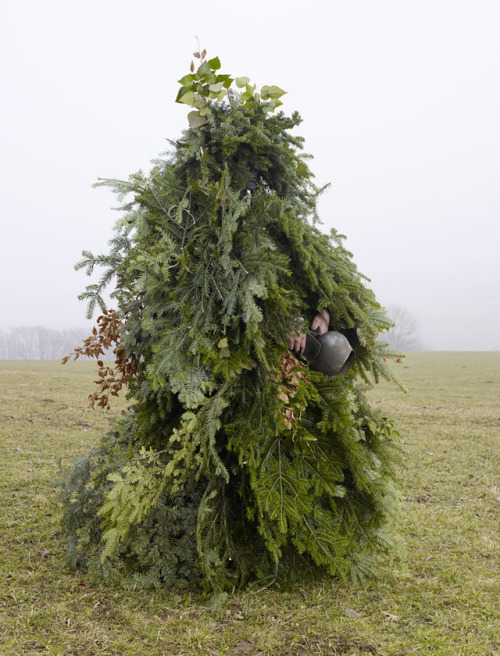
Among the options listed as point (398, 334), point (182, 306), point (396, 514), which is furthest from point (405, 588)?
point (398, 334)

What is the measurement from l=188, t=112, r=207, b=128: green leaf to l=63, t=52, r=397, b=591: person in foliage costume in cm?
1

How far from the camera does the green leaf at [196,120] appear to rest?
3708 millimetres

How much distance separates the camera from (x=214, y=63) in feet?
11.7

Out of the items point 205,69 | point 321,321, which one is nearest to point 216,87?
point 205,69

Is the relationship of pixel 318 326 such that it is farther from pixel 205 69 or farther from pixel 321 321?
pixel 205 69

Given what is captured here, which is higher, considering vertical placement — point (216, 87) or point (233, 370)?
point (216, 87)

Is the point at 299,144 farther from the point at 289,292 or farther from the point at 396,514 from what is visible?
the point at 396,514

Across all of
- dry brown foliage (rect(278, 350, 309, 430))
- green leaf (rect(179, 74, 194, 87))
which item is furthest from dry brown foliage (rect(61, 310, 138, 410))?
green leaf (rect(179, 74, 194, 87))

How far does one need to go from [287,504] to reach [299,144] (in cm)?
274

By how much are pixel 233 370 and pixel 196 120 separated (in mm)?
1913

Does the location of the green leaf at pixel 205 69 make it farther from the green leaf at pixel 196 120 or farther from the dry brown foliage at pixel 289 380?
the dry brown foliage at pixel 289 380

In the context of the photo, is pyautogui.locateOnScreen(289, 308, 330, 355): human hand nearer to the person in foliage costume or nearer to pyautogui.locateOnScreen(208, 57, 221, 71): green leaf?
the person in foliage costume

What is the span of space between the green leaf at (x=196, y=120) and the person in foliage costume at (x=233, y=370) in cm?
1

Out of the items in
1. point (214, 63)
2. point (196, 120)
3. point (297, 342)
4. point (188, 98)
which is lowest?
point (297, 342)
